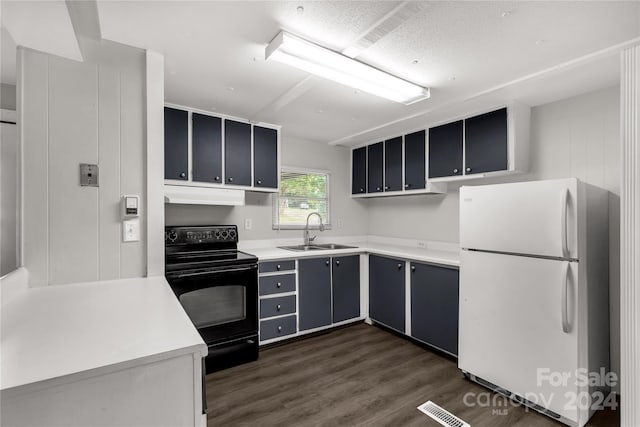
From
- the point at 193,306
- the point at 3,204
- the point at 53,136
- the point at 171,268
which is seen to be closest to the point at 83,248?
the point at 3,204

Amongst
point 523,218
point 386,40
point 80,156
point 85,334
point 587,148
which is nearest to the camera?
point 85,334

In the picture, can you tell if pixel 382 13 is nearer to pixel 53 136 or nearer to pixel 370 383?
pixel 53 136

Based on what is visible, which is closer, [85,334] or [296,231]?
[85,334]

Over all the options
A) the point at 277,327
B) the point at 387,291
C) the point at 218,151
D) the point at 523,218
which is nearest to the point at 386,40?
the point at 523,218

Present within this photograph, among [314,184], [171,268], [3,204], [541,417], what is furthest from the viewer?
[314,184]

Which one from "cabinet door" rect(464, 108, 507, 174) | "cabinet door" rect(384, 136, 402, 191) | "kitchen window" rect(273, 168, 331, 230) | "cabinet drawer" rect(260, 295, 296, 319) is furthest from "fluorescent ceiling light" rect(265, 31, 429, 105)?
"cabinet drawer" rect(260, 295, 296, 319)

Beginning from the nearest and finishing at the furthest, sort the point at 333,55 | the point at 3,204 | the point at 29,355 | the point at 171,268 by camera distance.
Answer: the point at 29,355 < the point at 3,204 < the point at 333,55 < the point at 171,268

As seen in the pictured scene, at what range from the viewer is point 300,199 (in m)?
4.07

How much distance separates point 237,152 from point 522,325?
2903 millimetres

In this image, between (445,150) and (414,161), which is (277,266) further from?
(445,150)

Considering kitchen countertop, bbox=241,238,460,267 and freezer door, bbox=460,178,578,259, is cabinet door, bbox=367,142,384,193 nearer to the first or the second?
kitchen countertop, bbox=241,238,460,267

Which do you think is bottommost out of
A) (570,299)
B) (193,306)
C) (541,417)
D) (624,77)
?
(541,417)

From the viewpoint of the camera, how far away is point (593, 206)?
214 cm

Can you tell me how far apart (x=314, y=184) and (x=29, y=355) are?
3558 mm
